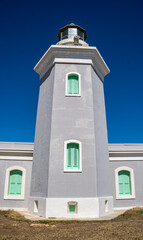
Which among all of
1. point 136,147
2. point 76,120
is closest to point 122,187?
point 136,147

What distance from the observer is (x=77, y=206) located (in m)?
10.6

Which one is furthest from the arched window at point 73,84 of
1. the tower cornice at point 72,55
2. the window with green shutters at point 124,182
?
the window with green shutters at point 124,182

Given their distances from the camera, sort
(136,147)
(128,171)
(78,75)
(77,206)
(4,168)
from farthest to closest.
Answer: (136,147) < (128,171) < (4,168) < (78,75) < (77,206)

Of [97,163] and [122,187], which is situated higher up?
[97,163]

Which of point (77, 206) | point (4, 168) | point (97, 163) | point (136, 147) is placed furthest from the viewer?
point (136, 147)

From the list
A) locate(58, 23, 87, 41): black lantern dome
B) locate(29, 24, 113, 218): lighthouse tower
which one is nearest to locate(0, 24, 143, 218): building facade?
locate(29, 24, 113, 218): lighthouse tower

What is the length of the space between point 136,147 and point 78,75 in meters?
7.58

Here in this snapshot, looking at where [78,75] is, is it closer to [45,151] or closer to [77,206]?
[45,151]

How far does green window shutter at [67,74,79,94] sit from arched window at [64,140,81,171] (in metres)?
3.21

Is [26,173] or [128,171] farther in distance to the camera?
[128,171]

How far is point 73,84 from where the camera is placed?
13133 millimetres

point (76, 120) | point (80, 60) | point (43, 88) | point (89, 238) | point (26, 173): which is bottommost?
point (89, 238)

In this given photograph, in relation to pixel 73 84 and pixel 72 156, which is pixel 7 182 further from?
pixel 73 84

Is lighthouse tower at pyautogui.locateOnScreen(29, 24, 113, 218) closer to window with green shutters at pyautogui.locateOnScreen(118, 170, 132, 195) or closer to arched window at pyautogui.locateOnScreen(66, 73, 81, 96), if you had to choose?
arched window at pyautogui.locateOnScreen(66, 73, 81, 96)
